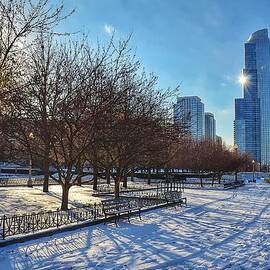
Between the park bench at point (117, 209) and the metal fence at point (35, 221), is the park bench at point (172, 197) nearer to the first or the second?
the park bench at point (117, 209)

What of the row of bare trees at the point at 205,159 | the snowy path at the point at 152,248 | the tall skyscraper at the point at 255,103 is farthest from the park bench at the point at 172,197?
the tall skyscraper at the point at 255,103

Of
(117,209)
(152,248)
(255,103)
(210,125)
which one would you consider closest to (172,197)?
(117,209)

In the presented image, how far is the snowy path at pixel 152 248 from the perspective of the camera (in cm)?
989

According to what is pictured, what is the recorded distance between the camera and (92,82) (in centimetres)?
1855

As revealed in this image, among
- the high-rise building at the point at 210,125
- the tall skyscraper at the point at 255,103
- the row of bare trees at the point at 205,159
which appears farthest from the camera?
the tall skyscraper at the point at 255,103

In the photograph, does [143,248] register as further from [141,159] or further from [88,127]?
[141,159]

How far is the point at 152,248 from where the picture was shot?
11727 mm

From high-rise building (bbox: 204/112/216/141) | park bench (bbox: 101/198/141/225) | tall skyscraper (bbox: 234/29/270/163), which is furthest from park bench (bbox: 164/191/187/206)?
tall skyscraper (bbox: 234/29/270/163)

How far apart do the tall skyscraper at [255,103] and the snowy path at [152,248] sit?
97.6 metres

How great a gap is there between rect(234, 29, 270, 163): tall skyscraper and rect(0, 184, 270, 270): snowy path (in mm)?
97560

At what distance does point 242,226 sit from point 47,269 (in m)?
9.80

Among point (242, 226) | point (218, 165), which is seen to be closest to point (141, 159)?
point (242, 226)

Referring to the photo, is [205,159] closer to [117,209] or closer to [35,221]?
[117,209]

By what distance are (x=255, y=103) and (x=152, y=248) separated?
109 meters
